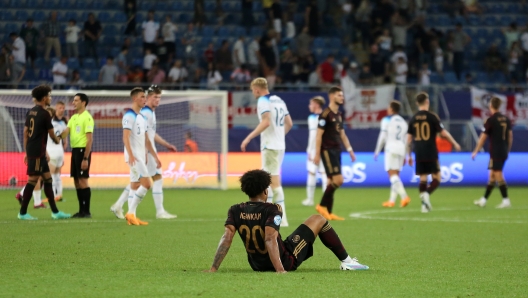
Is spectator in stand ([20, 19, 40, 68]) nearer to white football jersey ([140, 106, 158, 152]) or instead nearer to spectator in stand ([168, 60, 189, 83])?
spectator in stand ([168, 60, 189, 83])

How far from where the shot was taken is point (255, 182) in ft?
26.0

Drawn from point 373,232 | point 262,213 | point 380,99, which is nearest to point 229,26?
point 380,99

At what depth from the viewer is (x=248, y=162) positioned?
24.3 m

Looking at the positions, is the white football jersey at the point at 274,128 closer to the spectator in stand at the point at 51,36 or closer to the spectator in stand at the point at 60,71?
the spectator in stand at the point at 60,71

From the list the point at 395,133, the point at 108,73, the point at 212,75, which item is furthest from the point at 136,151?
the point at 212,75

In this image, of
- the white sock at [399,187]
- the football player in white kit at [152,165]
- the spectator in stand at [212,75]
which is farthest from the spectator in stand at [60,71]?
the white sock at [399,187]

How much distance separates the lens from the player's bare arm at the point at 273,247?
25.4 feet

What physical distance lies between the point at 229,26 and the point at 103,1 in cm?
451

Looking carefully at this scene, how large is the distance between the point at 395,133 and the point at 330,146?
433cm

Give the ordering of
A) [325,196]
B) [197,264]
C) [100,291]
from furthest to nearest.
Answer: [325,196] < [197,264] < [100,291]

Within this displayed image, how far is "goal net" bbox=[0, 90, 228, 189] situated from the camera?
70.8ft

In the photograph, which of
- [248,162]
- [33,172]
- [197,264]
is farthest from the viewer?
[248,162]

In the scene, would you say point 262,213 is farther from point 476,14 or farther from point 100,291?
point 476,14

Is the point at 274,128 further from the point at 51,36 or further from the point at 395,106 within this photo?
the point at 51,36
